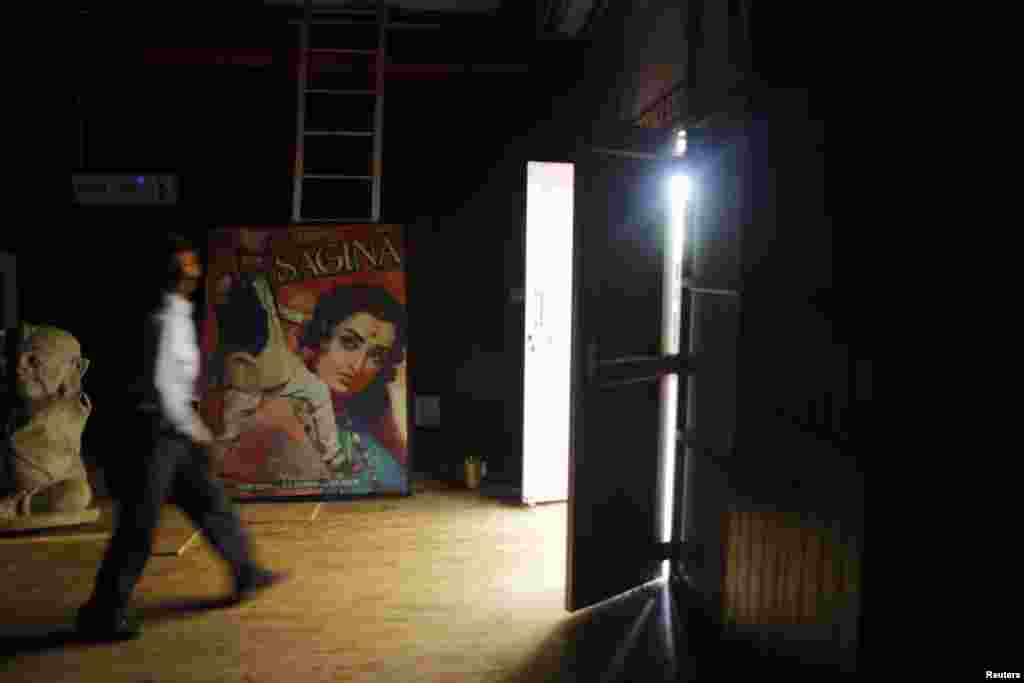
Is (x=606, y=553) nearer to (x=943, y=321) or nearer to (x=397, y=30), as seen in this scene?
(x=943, y=321)

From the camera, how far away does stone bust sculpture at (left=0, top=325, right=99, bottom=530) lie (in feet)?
12.3

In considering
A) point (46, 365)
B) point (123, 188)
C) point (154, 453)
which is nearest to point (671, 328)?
point (154, 453)

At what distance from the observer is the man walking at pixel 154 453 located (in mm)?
2564

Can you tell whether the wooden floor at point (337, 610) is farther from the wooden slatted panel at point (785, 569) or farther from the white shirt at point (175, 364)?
the white shirt at point (175, 364)

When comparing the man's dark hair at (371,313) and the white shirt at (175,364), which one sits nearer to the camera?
the white shirt at (175,364)

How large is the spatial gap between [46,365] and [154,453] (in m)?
1.71

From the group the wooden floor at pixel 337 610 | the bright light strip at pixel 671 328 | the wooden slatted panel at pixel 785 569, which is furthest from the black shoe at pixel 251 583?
the wooden slatted panel at pixel 785 569

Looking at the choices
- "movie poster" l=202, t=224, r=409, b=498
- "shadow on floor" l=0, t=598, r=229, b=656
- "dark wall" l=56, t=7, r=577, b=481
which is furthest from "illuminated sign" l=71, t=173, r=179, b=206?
"shadow on floor" l=0, t=598, r=229, b=656

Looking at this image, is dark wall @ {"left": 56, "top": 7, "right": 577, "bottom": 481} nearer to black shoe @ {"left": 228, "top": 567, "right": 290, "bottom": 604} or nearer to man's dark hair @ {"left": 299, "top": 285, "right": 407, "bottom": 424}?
man's dark hair @ {"left": 299, "top": 285, "right": 407, "bottom": 424}

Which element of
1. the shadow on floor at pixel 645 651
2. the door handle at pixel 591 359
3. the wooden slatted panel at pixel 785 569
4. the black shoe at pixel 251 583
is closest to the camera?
the wooden slatted panel at pixel 785 569

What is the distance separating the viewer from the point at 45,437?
3771 mm

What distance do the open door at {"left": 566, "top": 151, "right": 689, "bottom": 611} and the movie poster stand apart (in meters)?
1.75

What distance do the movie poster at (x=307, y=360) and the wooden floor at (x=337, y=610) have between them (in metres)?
0.31

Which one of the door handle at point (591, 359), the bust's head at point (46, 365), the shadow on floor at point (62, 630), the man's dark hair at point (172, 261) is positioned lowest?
the shadow on floor at point (62, 630)
